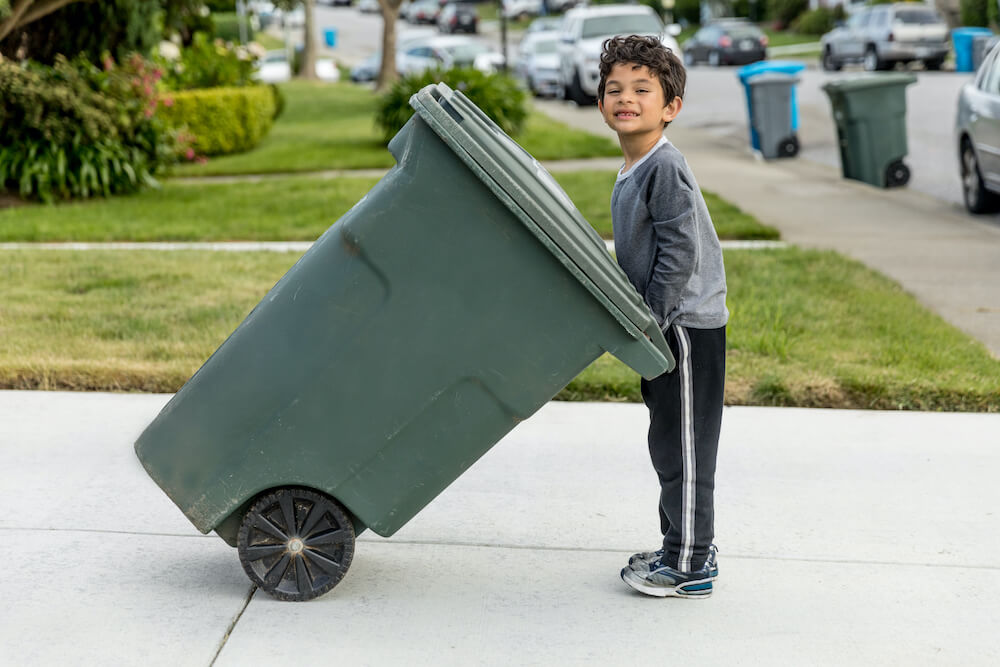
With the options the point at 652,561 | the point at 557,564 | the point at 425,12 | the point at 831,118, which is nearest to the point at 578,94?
the point at 831,118

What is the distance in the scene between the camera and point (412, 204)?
Result: 2871 millimetres

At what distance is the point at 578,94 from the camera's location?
24016mm

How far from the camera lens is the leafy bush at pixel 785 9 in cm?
5188

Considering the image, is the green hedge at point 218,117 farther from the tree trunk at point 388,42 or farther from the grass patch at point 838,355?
the tree trunk at point 388,42

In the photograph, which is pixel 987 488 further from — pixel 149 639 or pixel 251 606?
pixel 149 639

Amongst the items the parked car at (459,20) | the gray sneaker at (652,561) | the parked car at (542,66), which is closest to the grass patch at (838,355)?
the gray sneaker at (652,561)

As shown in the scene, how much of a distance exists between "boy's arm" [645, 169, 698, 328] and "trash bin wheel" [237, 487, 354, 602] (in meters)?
1.03

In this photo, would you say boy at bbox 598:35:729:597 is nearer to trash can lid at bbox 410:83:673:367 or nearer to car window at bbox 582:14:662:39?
trash can lid at bbox 410:83:673:367

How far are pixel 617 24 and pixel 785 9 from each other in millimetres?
31189

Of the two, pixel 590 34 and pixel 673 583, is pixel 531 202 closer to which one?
pixel 673 583

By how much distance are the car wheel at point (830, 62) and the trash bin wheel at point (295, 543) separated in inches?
1225

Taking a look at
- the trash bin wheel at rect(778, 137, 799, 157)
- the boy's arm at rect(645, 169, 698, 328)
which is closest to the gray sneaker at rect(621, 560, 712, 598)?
the boy's arm at rect(645, 169, 698, 328)

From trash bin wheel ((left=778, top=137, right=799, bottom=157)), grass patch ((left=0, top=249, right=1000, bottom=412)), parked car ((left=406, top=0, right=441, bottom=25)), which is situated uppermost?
parked car ((left=406, top=0, right=441, bottom=25))

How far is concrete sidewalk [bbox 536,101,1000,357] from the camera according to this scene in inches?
281
